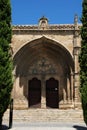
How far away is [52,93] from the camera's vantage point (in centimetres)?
2591

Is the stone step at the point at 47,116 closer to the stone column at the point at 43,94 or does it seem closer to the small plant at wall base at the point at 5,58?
the stone column at the point at 43,94

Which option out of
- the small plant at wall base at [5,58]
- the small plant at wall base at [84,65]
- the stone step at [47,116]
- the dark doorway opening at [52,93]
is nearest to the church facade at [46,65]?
the dark doorway opening at [52,93]

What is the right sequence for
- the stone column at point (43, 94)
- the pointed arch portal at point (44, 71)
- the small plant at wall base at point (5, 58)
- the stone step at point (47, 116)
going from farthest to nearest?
the stone column at point (43, 94) → the pointed arch portal at point (44, 71) → the stone step at point (47, 116) → the small plant at wall base at point (5, 58)

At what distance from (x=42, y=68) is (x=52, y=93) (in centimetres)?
225

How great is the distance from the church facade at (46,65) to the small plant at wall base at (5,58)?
10731mm

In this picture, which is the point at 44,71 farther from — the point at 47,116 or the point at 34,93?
the point at 47,116

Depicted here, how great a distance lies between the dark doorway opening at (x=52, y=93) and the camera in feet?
84.1

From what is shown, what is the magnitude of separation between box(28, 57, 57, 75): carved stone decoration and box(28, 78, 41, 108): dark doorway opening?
2.25 feet

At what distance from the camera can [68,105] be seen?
960 inches

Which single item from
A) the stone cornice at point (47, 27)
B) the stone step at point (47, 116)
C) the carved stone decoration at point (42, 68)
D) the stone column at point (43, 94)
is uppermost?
the stone cornice at point (47, 27)

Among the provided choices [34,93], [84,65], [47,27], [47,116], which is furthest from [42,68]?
[84,65]

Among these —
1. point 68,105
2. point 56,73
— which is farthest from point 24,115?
point 56,73

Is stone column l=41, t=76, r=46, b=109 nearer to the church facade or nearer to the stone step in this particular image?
the church facade

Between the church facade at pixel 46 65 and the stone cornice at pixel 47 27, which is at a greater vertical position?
the stone cornice at pixel 47 27
